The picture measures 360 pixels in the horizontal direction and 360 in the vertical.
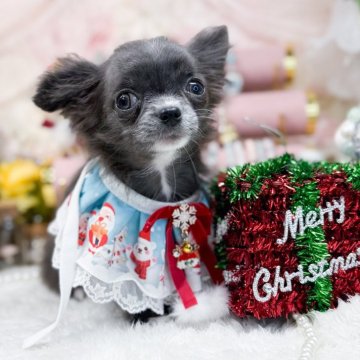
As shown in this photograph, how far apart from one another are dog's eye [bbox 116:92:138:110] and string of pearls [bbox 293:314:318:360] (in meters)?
0.67

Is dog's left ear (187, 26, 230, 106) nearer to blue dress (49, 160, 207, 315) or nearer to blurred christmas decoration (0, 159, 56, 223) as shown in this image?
blue dress (49, 160, 207, 315)

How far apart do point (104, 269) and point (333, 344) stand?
59 centimetres

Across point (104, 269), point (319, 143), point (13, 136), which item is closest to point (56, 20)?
point (13, 136)

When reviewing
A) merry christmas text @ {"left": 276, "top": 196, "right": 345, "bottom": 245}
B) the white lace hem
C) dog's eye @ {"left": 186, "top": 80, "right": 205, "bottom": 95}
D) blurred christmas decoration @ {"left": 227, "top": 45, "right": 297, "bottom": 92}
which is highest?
blurred christmas decoration @ {"left": 227, "top": 45, "right": 297, "bottom": 92}

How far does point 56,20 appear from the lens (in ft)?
8.42

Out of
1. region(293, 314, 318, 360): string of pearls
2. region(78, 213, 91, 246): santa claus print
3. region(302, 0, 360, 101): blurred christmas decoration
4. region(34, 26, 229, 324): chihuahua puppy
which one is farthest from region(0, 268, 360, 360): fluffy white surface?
region(302, 0, 360, 101): blurred christmas decoration

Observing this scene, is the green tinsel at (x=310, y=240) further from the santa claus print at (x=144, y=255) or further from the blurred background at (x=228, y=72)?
the blurred background at (x=228, y=72)

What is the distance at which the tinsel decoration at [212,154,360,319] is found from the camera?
3.88 feet

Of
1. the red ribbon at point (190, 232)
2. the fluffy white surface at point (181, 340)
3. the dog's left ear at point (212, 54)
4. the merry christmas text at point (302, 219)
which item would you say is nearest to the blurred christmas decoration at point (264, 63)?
the dog's left ear at point (212, 54)

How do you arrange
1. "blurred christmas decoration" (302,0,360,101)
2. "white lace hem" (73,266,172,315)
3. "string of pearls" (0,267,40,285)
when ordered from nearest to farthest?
"white lace hem" (73,266,172,315), "string of pearls" (0,267,40,285), "blurred christmas decoration" (302,0,360,101)

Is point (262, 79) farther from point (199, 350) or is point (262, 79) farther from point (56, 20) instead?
point (199, 350)

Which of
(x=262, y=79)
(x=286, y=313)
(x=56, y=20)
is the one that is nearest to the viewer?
(x=286, y=313)

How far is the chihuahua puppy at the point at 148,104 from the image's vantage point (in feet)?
3.93

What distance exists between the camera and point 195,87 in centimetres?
129
